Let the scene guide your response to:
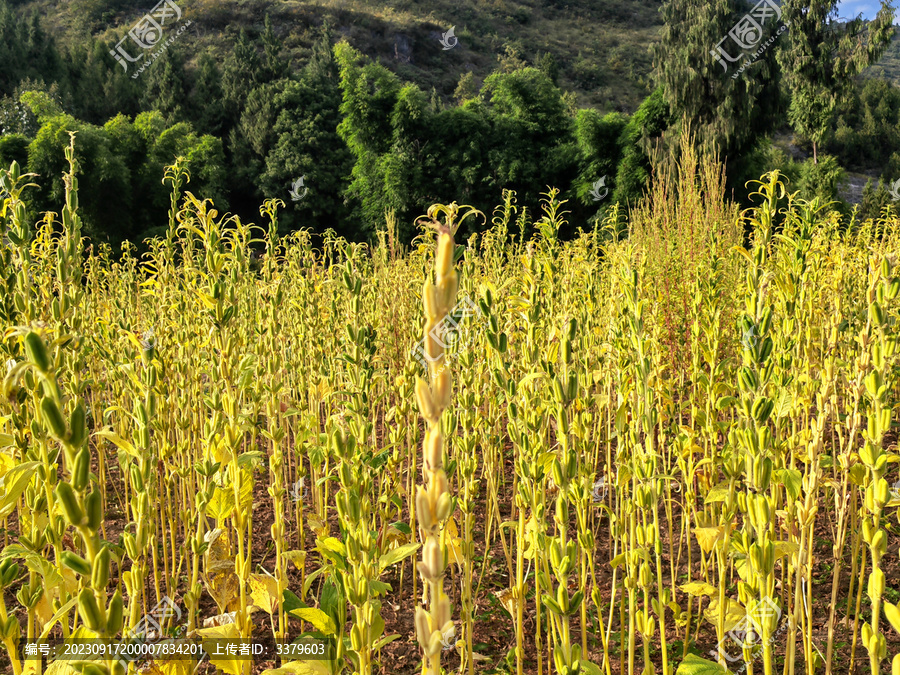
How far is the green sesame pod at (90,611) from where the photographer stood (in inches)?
24.5

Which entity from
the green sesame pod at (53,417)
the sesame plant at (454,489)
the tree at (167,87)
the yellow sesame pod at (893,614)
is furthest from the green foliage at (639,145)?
the tree at (167,87)

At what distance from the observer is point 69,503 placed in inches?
24.4

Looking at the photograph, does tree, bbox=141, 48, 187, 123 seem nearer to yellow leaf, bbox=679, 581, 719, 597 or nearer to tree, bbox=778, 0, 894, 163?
tree, bbox=778, 0, 894, 163

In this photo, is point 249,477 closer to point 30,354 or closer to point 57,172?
point 30,354

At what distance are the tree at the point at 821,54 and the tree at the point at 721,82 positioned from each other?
105 inches

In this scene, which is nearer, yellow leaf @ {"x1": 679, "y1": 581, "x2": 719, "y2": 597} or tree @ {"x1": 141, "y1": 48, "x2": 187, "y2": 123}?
yellow leaf @ {"x1": 679, "y1": 581, "x2": 719, "y2": 597}

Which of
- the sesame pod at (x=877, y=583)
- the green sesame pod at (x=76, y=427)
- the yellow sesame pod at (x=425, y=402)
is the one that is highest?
the yellow sesame pod at (x=425, y=402)

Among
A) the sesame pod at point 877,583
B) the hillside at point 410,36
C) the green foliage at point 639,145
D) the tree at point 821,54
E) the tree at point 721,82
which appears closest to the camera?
the sesame pod at point 877,583

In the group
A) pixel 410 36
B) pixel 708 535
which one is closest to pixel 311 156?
pixel 708 535

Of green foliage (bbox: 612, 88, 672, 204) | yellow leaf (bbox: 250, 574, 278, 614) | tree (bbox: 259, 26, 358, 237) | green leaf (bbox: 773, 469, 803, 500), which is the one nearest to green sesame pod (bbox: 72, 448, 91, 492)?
yellow leaf (bbox: 250, 574, 278, 614)

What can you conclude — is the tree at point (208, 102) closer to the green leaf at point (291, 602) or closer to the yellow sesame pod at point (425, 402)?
the green leaf at point (291, 602)

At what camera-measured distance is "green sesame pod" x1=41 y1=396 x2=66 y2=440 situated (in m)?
0.61

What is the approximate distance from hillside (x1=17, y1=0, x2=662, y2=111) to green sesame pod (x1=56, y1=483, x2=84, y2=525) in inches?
1597

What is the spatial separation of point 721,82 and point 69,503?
2106 centimetres
